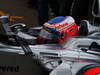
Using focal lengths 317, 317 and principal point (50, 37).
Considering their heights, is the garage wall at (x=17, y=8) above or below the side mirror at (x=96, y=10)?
below

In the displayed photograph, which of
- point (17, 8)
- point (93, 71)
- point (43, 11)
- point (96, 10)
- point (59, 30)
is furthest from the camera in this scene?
point (17, 8)

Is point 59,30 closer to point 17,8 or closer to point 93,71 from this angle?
point 93,71

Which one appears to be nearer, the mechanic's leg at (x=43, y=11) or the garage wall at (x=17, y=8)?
the mechanic's leg at (x=43, y=11)

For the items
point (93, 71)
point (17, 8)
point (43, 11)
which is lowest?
point (17, 8)

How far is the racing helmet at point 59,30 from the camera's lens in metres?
2.61

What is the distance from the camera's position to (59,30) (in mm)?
2602

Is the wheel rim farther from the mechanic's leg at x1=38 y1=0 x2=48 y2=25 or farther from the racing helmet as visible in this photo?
the mechanic's leg at x1=38 y1=0 x2=48 y2=25

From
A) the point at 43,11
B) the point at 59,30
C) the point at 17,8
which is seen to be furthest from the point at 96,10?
the point at 17,8

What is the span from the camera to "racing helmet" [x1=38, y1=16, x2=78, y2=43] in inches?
103

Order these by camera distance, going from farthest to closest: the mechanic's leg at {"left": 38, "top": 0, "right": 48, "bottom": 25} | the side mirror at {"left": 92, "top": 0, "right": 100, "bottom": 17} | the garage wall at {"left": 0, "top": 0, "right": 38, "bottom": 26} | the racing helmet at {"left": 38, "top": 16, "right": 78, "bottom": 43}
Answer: the garage wall at {"left": 0, "top": 0, "right": 38, "bottom": 26} → the mechanic's leg at {"left": 38, "top": 0, "right": 48, "bottom": 25} → the side mirror at {"left": 92, "top": 0, "right": 100, "bottom": 17} → the racing helmet at {"left": 38, "top": 16, "right": 78, "bottom": 43}

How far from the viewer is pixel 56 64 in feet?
7.77

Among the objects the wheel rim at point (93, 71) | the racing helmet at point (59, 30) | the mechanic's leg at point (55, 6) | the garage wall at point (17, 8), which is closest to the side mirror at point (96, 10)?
the racing helmet at point (59, 30)

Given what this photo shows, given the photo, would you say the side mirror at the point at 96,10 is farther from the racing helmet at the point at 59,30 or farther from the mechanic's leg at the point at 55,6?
the mechanic's leg at the point at 55,6

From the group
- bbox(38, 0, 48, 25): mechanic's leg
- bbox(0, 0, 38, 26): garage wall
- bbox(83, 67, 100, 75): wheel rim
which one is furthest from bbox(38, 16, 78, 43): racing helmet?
bbox(0, 0, 38, 26): garage wall
